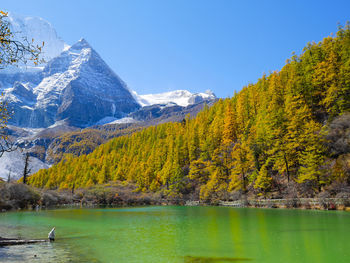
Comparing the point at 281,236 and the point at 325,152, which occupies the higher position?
the point at 325,152

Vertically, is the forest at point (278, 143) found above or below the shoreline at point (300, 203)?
above

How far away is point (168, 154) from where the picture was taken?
85.4 meters

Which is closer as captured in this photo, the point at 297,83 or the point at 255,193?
the point at 255,193

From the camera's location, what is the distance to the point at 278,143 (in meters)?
44.0

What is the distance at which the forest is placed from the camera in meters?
37.2

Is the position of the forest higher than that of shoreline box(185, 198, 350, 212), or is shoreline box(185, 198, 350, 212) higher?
the forest

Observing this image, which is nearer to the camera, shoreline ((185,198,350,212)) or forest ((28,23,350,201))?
shoreline ((185,198,350,212))

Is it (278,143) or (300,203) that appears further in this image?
(278,143)

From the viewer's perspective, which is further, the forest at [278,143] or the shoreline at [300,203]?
the forest at [278,143]

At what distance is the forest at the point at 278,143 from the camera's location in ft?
122

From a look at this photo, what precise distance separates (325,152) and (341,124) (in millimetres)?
4677

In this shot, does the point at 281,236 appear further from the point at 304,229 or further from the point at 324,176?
the point at 324,176

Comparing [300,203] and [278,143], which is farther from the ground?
[278,143]

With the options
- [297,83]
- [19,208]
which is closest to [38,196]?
[19,208]
